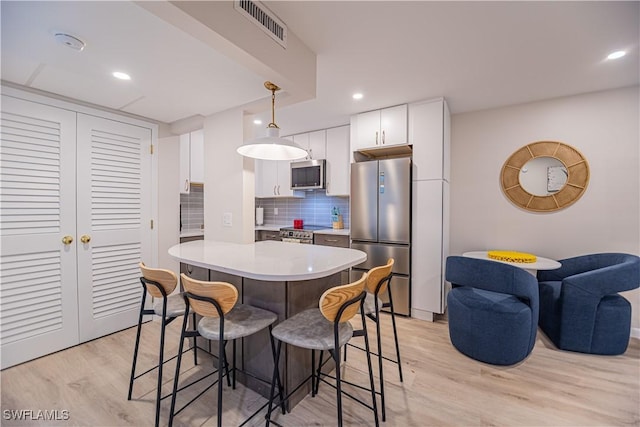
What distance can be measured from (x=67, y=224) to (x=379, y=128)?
128 inches

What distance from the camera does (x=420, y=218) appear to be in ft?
9.87

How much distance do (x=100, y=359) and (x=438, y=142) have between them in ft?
12.2

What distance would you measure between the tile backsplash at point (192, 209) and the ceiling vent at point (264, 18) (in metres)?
2.99

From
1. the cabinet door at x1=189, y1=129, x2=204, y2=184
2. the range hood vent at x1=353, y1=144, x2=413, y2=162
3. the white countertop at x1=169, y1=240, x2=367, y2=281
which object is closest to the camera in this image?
the white countertop at x1=169, y1=240, x2=367, y2=281

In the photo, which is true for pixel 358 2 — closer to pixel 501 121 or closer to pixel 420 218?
pixel 420 218

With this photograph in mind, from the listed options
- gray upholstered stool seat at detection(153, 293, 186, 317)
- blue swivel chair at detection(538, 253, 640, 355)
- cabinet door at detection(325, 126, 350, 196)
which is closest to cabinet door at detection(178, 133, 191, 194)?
cabinet door at detection(325, 126, 350, 196)

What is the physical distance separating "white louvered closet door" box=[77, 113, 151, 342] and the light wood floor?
39 cm

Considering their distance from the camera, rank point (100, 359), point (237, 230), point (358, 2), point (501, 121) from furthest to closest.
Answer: point (501, 121) → point (237, 230) → point (100, 359) → point (358, 2)

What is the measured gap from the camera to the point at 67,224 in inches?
94.0

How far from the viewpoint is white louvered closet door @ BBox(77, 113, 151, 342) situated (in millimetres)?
2494

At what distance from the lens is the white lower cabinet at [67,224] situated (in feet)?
6.96

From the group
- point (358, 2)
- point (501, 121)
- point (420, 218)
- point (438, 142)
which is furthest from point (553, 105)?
point (358, 2)

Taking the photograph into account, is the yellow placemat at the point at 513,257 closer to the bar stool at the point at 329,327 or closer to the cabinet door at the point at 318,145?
the bar stool at the point at 329,327

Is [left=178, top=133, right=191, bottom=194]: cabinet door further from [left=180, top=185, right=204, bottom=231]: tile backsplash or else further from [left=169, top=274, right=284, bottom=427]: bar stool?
[left=169, top=274, right=284, bottom=427]: bar stool
